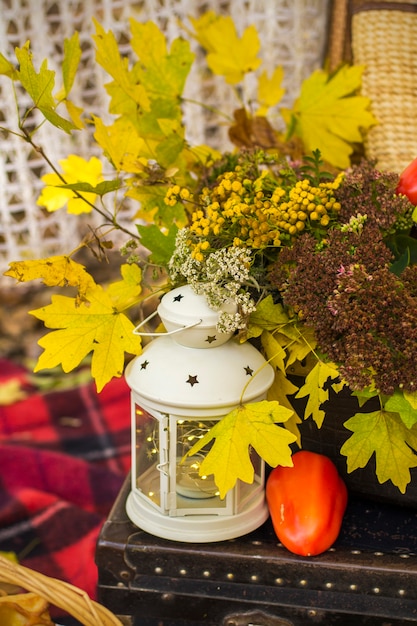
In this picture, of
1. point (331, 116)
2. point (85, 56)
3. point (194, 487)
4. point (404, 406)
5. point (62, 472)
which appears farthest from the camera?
point (85, 56)

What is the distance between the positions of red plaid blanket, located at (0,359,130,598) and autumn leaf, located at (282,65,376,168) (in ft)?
2.72

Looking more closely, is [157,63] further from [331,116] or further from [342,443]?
[342,443]

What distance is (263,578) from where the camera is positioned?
819 millimetres

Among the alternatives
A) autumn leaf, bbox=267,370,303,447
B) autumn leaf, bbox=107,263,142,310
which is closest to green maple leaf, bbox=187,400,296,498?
autumn leaf, bbox=267,370,303,447

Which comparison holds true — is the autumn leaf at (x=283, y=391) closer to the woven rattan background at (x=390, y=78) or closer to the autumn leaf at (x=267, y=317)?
the autumn leaf at (x=267, y=317)

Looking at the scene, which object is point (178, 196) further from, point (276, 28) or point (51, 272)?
point (276, 28)

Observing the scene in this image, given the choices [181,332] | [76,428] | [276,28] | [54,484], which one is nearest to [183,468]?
[181,332]

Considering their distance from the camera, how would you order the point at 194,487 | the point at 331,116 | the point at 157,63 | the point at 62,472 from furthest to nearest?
the point at 62,472, the point at 331,116, the point at 157,63, the point at 194,487

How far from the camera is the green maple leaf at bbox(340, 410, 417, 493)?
2.47ft

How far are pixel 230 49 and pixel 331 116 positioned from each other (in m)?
0.20

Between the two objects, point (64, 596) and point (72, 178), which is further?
point (72, 178)

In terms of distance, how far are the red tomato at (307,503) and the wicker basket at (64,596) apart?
0.22 metres

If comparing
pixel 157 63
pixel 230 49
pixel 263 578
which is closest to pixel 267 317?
pixel 263 578

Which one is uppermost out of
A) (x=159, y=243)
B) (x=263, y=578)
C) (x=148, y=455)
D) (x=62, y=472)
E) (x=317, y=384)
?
(x=159, y=243)
